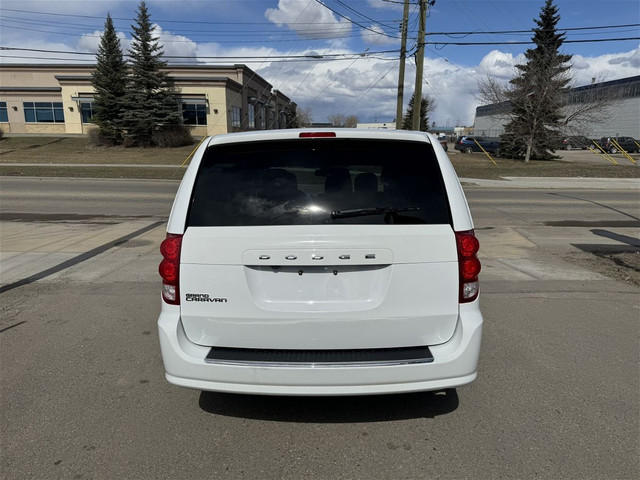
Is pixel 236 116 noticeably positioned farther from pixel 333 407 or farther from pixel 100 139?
pixel 333 407

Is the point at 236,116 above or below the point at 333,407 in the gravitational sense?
above

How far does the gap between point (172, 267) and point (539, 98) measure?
105 feet

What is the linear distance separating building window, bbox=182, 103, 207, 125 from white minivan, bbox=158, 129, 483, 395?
1685 inches

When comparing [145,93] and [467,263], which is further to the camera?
[145,93]

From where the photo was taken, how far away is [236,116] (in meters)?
48.0

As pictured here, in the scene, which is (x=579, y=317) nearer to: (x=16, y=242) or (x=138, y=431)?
(x=138, y=431)

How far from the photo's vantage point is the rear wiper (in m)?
2.74

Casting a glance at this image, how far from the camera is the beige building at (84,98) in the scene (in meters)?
42.5

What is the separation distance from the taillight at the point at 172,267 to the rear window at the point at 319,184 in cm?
15

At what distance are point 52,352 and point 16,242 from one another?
17.3ft

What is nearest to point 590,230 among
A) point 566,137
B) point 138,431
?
point 138,431

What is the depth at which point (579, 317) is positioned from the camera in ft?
16.0

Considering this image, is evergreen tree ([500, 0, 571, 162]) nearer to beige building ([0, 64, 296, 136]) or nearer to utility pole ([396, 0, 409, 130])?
utility pole ([396, 0, 409, 130])

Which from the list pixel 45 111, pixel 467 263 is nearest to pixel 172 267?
pixel 467 263
